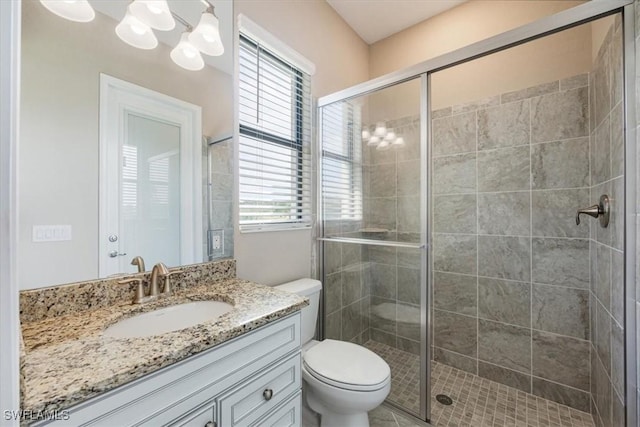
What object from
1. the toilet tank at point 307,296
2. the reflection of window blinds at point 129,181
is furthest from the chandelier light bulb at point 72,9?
the toilet tank at point 307,296

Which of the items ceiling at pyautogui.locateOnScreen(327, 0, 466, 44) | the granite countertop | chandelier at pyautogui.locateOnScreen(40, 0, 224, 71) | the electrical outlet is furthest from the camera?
ceiling at pyautogui.locateOnScreen(327, 0, 466, 44)

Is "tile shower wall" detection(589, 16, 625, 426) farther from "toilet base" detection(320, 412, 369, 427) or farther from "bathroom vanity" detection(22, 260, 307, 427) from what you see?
"bathroom vanity" detection(22, 260, 307, 427)

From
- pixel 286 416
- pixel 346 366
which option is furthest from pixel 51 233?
pixel 346 366

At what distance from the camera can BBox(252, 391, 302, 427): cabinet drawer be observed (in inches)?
37.8

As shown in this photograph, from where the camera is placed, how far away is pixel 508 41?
1.30 m

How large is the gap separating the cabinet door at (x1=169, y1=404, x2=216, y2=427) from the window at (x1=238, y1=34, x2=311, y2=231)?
2.95ft

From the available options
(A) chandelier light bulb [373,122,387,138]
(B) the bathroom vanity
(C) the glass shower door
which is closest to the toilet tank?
(C) the glass shower door

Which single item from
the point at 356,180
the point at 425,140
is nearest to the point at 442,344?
the point at 356,180

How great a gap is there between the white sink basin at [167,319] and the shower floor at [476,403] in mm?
1276

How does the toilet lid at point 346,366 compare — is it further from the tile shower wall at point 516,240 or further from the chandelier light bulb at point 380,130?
the chandelier light bulb at point 380,130

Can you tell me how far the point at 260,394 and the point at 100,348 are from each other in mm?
515

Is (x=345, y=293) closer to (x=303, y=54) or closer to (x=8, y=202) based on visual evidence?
(x=303, y=54)

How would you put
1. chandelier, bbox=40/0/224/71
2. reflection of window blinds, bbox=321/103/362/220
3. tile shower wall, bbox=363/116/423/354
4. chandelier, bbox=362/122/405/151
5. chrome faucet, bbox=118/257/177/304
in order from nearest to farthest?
chandelier, bbox=40/0/224/71 < chrome faucet, bbox=118/257/177/304 < tile shower wall, bbox=363/116/423/354 < chandelier, bbox=362/122/405/151 < reflection of window blinds, bbox=321/103/362/220

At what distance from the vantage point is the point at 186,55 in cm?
126
